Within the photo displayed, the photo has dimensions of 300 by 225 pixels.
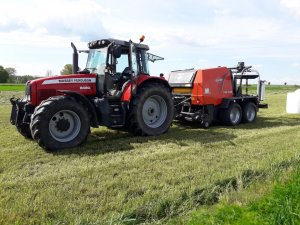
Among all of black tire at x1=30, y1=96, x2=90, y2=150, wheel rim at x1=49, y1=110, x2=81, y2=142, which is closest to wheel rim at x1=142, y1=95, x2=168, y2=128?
black tire at x1=30, y1=96, x2=90, y2=150

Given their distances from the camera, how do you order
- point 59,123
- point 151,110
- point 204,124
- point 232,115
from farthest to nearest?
point 232,115 → point 204,124 → point 151,110 → point 59,123

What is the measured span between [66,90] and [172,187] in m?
3.56

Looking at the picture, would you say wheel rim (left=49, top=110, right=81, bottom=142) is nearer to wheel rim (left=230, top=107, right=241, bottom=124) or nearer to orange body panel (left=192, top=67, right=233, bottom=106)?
orange body panel (left=192, top=67, right=233, bottom=106)

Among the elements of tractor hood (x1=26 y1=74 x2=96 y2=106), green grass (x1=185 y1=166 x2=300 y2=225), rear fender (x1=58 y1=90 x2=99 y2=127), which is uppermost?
tractor hood (x1=26 y1=74 x2=96 y2=106)

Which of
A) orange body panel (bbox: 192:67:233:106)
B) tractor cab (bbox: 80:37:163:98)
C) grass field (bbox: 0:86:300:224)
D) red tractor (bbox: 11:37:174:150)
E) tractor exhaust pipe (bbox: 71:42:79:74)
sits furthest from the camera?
orange body panel (bbox: 192:67:233:106)

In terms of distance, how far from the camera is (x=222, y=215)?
3748 millimetres

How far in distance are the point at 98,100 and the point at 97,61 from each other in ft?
3.84

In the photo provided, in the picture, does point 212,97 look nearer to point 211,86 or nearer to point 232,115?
point 211,86

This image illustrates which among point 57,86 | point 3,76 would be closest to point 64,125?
point 57,86

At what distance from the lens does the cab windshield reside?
8.03 metres

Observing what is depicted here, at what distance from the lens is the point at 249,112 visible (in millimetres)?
11586

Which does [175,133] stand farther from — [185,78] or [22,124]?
[22,124]

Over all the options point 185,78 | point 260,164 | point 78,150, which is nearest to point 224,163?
point 260,164

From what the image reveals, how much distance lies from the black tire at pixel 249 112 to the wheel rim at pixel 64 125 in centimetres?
624
